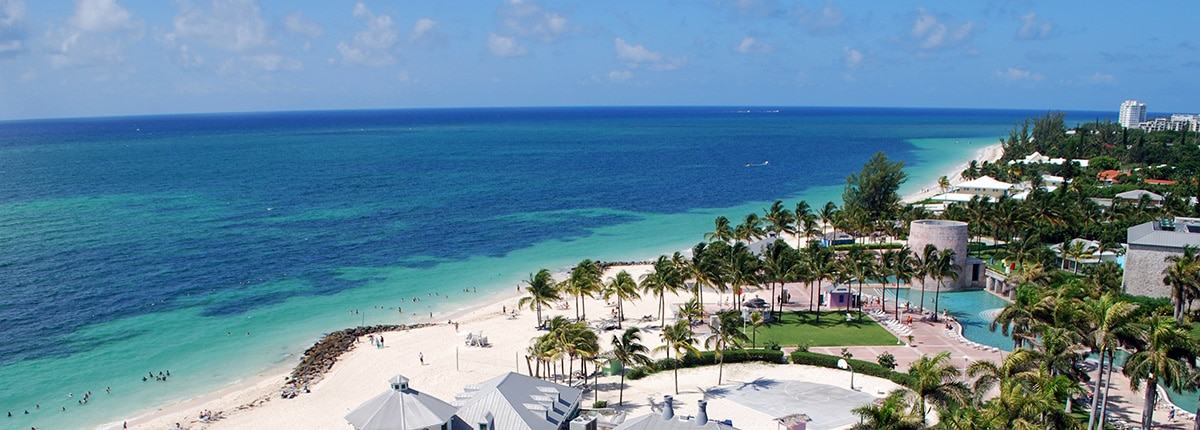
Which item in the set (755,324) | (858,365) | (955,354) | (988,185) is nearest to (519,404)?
(755,324)

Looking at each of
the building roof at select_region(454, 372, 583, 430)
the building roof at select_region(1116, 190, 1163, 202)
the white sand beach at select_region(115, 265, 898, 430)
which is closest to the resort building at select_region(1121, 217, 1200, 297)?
the white sand beach at select_region(115, 265, 898, 430)

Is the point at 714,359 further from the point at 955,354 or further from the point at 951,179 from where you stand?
the point at 951,179

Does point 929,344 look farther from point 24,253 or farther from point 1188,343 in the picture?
point 24,253

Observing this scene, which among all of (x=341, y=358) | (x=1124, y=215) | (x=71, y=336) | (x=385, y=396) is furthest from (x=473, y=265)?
(x=1124, y=215)

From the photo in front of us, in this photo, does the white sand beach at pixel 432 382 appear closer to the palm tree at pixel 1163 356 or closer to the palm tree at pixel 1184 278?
the palm tree at pixel 1163 356

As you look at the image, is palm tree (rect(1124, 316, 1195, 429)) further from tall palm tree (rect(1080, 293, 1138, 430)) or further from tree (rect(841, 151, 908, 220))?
tree (rect(841, 151, 908, 220))
